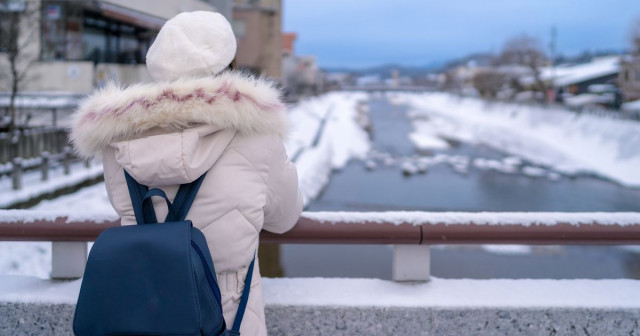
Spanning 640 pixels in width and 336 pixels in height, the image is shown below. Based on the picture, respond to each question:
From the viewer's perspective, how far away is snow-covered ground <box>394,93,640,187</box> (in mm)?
26891

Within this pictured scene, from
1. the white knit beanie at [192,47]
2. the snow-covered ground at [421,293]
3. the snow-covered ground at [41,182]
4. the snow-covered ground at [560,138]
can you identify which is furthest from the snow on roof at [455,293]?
the snow-covered ground at [560,138]

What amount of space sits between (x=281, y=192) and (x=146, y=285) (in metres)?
0.54

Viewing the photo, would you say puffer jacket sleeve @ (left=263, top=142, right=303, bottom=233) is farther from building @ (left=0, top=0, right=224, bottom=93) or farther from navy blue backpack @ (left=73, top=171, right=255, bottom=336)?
building @ (left=0, top=0, right=224, bottom=93)

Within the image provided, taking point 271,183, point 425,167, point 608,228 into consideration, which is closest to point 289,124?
point 271,183

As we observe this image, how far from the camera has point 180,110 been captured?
5.63ft

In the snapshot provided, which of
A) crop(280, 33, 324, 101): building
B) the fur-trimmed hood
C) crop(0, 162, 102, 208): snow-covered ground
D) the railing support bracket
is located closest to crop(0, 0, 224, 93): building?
crop(0, 162, 102, 208): snow-covered ground

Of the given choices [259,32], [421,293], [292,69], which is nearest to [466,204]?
[421,293]

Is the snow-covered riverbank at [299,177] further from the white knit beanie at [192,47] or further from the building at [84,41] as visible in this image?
the building at [84,41]

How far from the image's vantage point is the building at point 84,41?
842 inches

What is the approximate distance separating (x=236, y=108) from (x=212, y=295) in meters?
0.58

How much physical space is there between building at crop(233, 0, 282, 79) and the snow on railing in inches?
1394

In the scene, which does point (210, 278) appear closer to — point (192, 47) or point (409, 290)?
point (192, 47)

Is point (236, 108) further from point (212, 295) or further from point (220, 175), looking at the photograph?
point (212, 295)

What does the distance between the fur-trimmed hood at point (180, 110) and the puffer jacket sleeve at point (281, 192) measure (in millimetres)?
95
